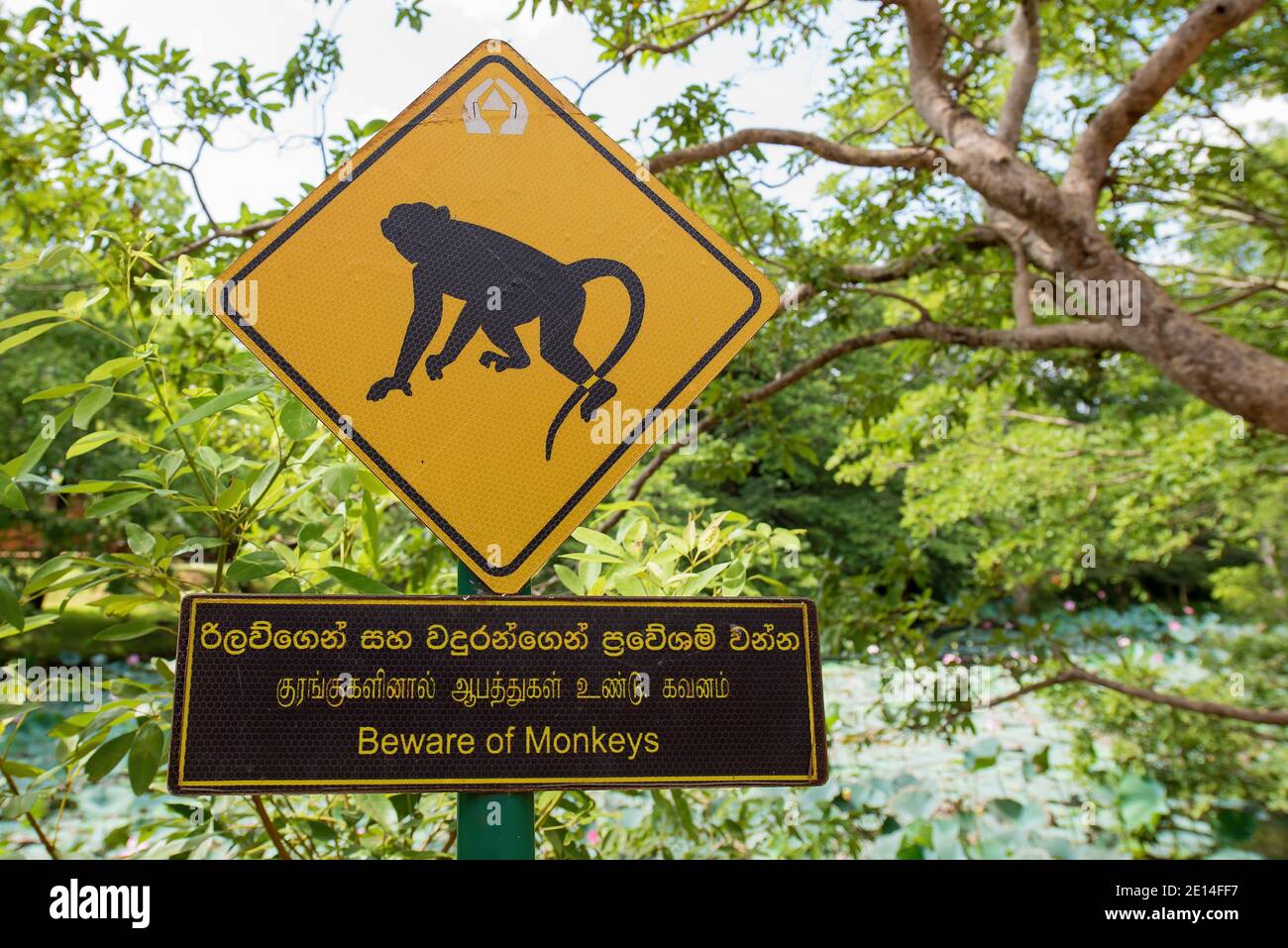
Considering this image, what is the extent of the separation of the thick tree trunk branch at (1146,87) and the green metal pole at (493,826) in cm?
393

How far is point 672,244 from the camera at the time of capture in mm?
1614

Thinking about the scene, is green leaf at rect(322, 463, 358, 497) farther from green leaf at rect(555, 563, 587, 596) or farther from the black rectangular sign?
green leaf at rect(555, 563, 587, 596)

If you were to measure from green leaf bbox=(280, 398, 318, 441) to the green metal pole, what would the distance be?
717 mm

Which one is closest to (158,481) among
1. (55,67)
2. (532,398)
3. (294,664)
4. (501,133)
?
(294,664)

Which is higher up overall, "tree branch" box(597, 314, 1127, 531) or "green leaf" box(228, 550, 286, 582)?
"tree branch" box(597, 314, 1127, 531)

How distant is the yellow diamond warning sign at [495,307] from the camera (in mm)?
1463

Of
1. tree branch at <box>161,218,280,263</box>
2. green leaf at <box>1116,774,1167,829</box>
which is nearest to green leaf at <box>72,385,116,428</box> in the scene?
tree branch at <box>161,218,280,263</box>

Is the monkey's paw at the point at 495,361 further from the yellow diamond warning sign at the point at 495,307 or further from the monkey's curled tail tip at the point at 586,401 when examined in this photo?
the monkey's curled tail tip at the point at 586,401

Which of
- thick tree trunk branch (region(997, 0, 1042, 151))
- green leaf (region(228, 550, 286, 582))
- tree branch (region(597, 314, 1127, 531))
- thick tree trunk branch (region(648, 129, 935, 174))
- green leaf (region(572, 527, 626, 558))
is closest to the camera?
green leaf (region(228, 550, 286, 582))

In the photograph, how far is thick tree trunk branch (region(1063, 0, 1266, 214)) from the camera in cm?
389

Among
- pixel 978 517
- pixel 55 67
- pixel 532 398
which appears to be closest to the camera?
pixel 532 398

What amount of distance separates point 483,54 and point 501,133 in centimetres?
16

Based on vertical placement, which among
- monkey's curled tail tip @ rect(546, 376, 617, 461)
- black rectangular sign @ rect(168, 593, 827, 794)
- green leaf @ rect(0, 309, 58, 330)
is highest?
green leaf @ rect(0, 309, 58, 330)

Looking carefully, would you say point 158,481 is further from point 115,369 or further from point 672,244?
point 672,244
